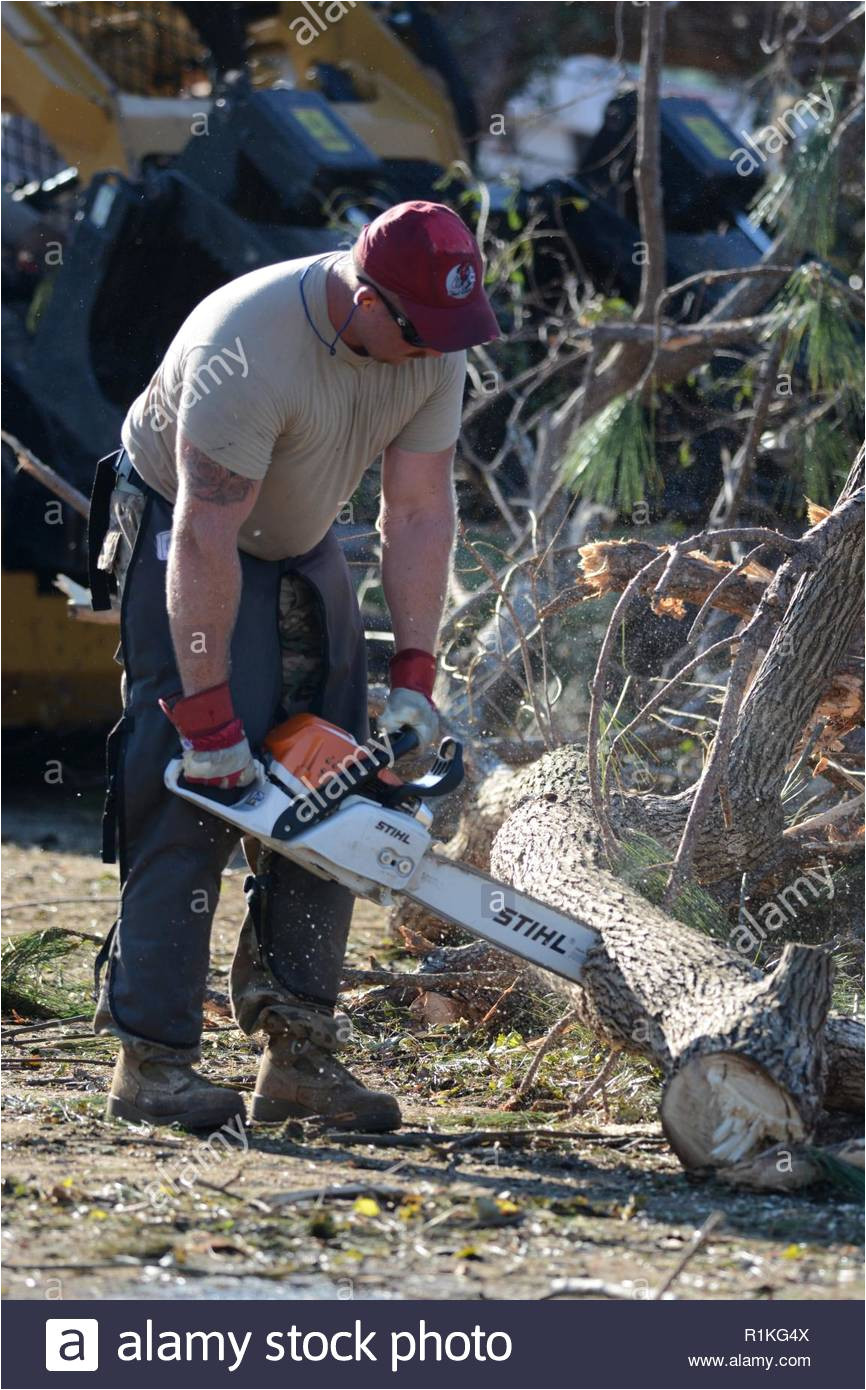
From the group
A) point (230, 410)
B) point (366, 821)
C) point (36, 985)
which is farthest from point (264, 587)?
point (36, 985)

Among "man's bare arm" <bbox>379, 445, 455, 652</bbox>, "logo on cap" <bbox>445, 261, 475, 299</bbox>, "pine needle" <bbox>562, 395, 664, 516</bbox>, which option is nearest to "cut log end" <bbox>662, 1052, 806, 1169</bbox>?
"man's bare arm" <bbox>379, 445, 455, 652</bbox>

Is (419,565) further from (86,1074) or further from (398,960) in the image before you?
(398,960)

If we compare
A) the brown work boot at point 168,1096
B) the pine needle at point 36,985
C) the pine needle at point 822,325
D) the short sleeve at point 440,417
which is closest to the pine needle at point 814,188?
the pine needle at point 822,325

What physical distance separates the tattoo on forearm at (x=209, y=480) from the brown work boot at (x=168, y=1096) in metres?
1.02

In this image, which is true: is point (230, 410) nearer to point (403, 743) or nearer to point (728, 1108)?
point (403, 743)

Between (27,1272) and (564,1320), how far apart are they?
734mm

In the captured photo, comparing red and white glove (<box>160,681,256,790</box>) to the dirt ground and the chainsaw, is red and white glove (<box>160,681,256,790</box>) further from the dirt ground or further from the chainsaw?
the dirt ground

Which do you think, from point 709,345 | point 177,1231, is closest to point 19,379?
point 709,345

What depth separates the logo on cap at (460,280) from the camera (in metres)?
2.54

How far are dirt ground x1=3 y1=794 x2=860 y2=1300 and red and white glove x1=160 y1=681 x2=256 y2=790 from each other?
0.65 meters

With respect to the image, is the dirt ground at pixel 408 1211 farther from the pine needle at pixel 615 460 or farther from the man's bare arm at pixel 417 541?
the pine needle at pixel 615 460

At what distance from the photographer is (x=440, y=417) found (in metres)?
2.86

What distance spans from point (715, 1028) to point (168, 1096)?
1002 mm

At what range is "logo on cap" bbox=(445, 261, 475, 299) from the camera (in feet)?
8.35
